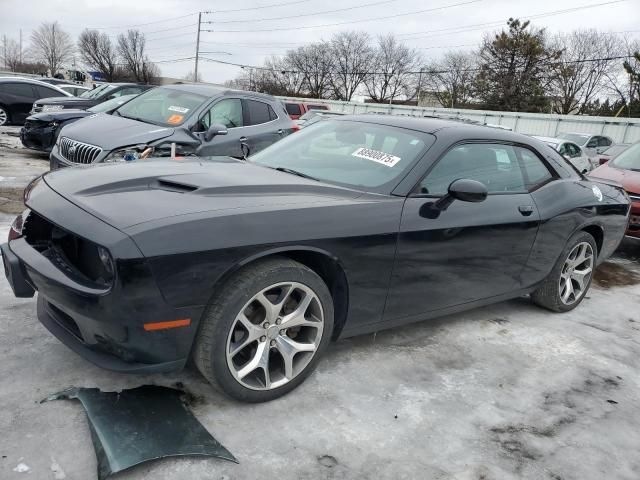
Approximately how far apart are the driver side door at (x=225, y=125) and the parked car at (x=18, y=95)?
838 centimetres

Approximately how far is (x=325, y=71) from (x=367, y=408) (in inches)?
2748

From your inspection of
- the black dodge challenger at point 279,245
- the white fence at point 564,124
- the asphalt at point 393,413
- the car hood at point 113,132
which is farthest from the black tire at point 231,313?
the white fence at point 564,124

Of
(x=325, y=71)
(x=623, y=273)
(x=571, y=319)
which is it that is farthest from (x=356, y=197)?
(x=325, y=71)

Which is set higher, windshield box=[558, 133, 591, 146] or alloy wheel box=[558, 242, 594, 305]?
windshield box=[558, 133, 591, 146]

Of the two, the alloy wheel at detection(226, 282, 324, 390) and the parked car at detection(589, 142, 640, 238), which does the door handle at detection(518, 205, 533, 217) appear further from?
the parked car at detection(589, 142, 640, 238)

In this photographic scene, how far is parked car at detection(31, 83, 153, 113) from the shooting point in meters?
11.8

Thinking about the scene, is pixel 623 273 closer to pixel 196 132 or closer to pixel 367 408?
pixel 367 408

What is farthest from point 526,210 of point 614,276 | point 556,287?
point 614,276

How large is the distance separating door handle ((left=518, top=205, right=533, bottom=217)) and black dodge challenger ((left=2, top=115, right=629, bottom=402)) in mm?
11

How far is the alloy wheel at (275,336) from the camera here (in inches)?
101

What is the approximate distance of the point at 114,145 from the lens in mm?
6047

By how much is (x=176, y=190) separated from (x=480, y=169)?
2.08 m

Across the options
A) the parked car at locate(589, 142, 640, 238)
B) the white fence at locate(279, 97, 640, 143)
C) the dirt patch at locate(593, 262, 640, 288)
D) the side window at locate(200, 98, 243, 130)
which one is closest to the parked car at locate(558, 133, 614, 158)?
the white fence at locate(279, 97, 640, 143)

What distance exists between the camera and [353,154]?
11.4 feet
